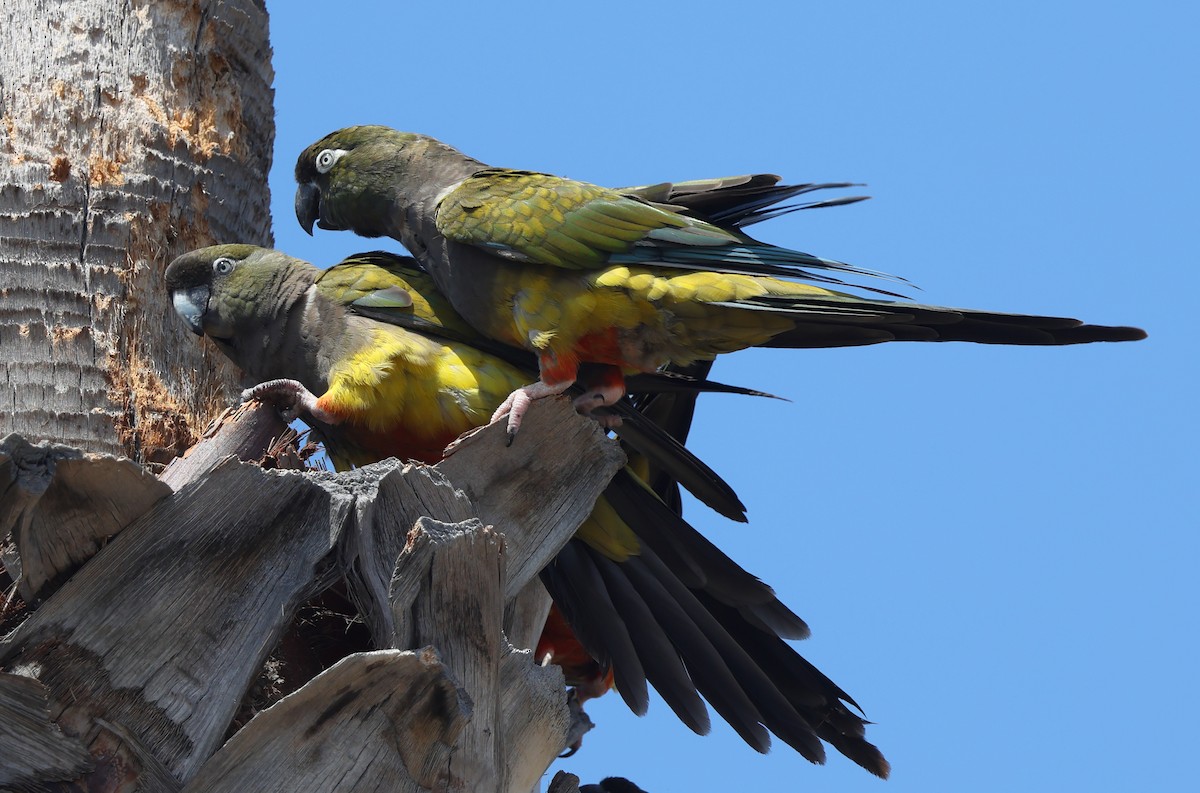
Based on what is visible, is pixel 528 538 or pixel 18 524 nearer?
pixel 18 524

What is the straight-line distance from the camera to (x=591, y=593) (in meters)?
4.64

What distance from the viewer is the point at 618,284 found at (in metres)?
4.46

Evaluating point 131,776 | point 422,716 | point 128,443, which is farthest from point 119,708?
point 128,443

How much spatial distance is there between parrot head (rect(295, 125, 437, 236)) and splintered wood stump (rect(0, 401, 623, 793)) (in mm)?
1866

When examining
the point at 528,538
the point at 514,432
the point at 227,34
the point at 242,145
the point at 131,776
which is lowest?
the point at 131,776

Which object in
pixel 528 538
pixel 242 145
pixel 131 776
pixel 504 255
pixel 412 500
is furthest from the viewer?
pixel 242 145

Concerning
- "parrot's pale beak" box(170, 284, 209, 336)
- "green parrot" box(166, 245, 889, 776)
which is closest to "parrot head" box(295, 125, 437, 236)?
"green parrot" box(166, 245, 889, 776)

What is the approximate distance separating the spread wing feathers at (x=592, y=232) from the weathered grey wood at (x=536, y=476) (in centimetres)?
65

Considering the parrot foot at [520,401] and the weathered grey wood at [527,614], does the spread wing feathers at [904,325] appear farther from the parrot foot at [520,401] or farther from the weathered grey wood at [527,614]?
the weathered grey wood at [527,614]

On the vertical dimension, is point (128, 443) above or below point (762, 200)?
below

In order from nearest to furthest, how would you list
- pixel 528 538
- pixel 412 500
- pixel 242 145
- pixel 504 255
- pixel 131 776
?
pixel 131 776, pixel 412 500, pixel 528 538, pixel 504 255, pixel 242 145

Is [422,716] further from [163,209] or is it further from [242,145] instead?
[242,145]

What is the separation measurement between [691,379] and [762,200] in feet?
2.33

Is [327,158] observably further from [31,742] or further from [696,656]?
[31,742]
